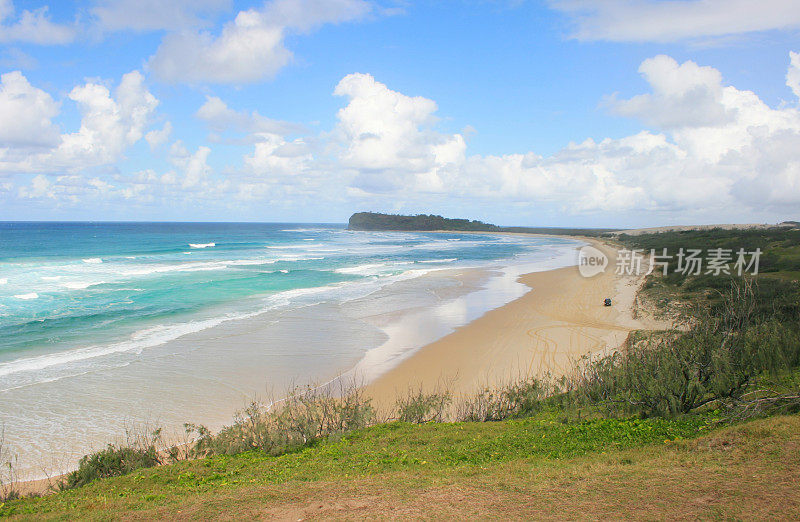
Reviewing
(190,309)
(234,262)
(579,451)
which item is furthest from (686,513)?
(234,262)

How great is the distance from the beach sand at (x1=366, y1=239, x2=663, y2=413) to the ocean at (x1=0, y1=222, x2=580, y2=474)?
1.05m

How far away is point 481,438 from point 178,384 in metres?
8.77

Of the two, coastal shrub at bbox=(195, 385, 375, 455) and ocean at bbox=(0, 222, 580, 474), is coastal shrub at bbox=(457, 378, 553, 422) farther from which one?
ocean at bbox=(0, 222, 580, 474)

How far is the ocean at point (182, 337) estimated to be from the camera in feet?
34.6

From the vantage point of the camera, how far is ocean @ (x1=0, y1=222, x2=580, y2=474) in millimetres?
10547

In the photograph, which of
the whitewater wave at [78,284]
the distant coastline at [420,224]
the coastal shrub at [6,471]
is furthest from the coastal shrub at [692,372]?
the distant coastline at [420,224]

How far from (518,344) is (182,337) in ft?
39.8

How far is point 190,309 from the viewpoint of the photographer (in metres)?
22.5

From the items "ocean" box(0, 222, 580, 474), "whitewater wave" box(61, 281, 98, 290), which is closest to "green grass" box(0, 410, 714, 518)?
"ocean" box(0, 222, 580, 474)

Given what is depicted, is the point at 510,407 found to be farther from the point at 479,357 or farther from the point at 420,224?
the point at 420,224

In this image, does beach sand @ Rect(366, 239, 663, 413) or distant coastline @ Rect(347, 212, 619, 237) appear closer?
beach sand @ Rect(366, 239, 663, 413)

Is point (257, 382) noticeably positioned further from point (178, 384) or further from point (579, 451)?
point (579, 451)

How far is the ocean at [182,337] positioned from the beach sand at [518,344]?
1.05 metres

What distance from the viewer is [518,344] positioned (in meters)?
16.2
